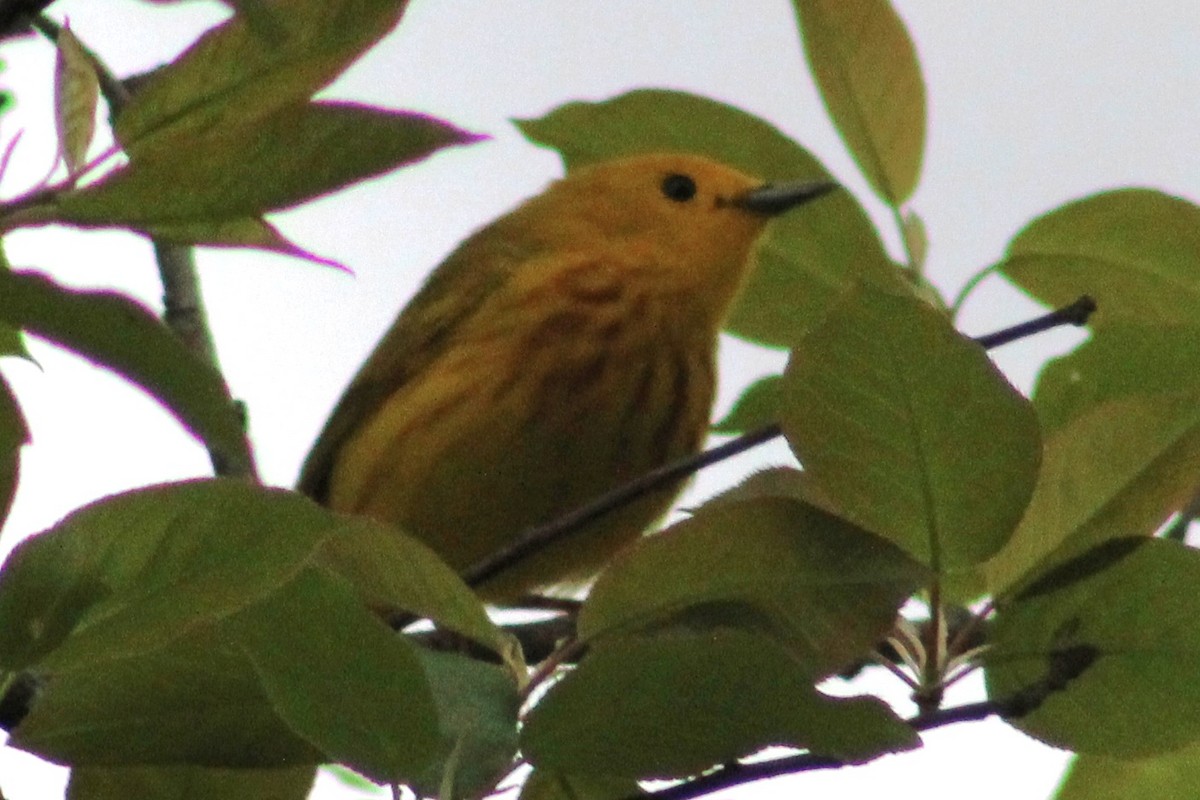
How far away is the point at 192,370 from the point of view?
50.6 inches

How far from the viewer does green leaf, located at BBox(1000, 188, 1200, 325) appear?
80.0 inches

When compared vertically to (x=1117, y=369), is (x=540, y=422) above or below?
below

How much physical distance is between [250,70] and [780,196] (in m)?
1.85

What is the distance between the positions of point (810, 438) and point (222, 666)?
0.44 m

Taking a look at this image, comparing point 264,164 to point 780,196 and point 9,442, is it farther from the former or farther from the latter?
point 780,196

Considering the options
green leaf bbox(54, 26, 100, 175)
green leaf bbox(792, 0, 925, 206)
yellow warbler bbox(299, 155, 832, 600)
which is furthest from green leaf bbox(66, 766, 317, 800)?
yellow warbler bbox(299, 155, 832, 600)

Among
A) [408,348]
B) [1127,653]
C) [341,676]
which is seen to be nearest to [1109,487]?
[1127,653]

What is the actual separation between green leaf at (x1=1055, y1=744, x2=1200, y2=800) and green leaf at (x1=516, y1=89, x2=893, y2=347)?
2.00ft

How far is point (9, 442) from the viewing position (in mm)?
1330

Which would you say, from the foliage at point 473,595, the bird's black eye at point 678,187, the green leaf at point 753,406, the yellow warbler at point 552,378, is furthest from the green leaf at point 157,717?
the bird's black eye at point 678,187

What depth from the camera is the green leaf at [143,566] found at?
3.90 feet

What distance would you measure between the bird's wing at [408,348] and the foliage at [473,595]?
1903 mm

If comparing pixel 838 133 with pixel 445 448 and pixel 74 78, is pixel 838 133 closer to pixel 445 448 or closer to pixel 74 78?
pixel 74 78

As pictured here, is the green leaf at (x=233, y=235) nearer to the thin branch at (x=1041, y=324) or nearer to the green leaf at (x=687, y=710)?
the green leaf at (x=687, y=710)
